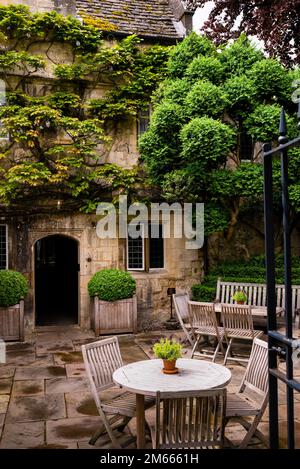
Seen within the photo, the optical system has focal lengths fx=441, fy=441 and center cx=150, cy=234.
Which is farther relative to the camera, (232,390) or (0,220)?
(0,220)

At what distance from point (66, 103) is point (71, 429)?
858 cm

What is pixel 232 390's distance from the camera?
6.76 meters

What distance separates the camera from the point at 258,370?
5.11m

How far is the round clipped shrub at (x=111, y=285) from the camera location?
35.6 feet

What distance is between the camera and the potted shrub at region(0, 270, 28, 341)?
10164mm

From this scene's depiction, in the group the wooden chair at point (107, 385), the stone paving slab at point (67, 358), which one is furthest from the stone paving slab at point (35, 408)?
the stone paving slab at point (67, 358)

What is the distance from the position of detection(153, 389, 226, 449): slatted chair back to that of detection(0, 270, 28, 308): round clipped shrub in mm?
7021

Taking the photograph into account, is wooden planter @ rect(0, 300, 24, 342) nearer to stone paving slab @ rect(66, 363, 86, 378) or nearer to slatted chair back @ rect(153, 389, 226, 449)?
stone paving slab @ rect(66, 363, 86, 378)

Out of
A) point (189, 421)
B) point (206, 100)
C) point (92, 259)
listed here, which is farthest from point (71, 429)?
point (206, 100)

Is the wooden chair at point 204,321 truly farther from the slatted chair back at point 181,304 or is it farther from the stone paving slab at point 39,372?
the stone paving slab at point 39,372

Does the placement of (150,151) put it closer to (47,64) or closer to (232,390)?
(47,64)

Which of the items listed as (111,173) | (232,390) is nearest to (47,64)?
(111,173)

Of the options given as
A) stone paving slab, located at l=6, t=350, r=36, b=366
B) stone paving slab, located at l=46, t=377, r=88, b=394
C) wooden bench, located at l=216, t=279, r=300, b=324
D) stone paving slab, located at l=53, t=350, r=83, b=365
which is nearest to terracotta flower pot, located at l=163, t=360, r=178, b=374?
stone paving slab, located at l=46, t=377, r=88, b=394
